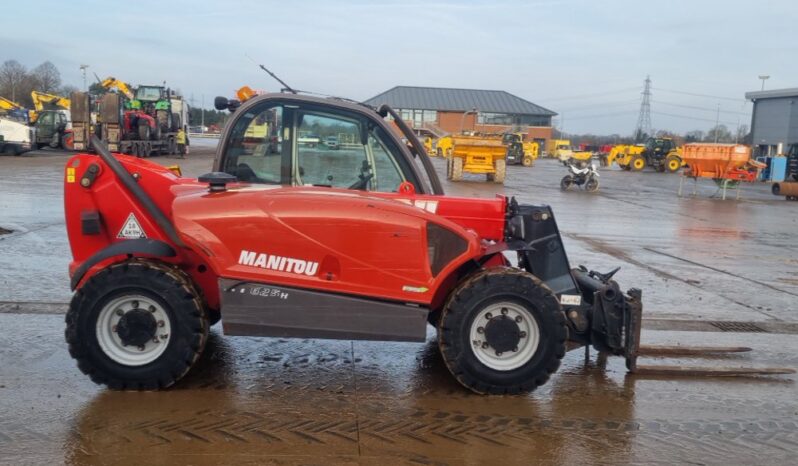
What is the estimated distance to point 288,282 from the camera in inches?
189

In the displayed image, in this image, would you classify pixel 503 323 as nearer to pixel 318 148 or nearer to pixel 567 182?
pixel 318 148

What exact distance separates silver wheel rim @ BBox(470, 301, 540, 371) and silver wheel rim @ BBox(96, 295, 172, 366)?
207cm

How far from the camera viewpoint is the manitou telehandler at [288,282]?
4770 mm

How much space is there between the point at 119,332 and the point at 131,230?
2.59 feet

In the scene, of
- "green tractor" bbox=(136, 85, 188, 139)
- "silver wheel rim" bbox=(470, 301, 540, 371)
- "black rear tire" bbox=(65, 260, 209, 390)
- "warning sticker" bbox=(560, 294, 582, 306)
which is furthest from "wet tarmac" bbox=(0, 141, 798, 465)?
"green tractor" bbox=(136, 85, 188, 139)

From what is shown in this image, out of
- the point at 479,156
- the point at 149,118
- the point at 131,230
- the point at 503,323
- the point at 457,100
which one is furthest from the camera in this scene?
the point at 457,100

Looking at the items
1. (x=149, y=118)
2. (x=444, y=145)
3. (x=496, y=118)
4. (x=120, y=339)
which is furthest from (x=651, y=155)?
(x=120, y=339)

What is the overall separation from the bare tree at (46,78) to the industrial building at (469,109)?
35.0m

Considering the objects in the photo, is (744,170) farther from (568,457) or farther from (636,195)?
(568,457)

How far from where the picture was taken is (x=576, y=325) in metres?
5.27

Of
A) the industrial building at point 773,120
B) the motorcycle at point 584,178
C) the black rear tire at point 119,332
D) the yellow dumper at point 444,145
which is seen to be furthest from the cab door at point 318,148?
the industrial building at point 773,120

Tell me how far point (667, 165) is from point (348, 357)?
4939 centimetres

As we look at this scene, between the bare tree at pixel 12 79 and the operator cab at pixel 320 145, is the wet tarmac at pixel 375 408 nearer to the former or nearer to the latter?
the operator cab at pixel 320 145

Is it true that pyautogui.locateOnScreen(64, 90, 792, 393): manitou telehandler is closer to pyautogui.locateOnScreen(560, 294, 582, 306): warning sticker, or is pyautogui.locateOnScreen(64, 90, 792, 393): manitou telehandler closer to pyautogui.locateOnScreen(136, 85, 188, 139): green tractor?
pyautogui.locateOnScreen(560, 294, 582, 306): warning sticker
